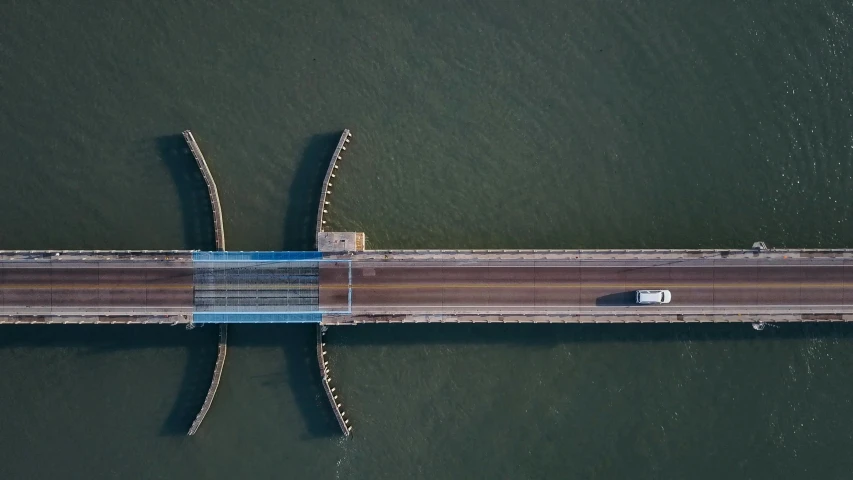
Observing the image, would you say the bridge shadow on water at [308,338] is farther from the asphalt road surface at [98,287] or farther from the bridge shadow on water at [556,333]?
the asphalt road surface at [98,287]

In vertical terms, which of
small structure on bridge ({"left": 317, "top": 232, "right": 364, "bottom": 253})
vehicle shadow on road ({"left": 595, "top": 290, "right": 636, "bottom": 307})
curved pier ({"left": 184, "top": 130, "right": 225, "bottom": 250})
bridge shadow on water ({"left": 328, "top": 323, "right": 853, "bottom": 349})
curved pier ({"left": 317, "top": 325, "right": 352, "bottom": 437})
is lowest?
curved pier ({"left": 317, "top": 325, "right": 352, "bottom": 437})

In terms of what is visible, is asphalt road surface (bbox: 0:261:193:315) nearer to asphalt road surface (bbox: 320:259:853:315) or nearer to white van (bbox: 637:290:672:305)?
asphalt road surface (bbox: 320:259:853:315)

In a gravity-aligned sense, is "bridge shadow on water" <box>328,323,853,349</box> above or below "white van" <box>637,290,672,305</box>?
below

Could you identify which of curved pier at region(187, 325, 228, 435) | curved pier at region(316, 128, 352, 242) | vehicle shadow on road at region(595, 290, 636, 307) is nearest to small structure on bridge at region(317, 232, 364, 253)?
curved pier at region(316, 128, 352, 242)

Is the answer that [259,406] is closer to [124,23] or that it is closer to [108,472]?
[108,472]

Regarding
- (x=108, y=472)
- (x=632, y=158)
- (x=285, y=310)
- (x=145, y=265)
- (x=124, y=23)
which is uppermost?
(x=124, y=23)

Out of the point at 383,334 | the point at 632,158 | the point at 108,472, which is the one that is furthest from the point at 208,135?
the point at 632,158
